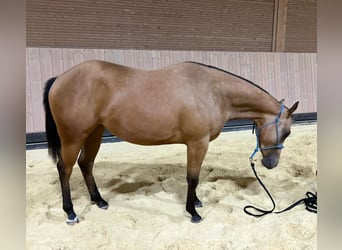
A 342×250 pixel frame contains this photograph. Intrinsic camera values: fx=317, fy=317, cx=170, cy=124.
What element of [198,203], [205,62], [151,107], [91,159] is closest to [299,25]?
[205,62]

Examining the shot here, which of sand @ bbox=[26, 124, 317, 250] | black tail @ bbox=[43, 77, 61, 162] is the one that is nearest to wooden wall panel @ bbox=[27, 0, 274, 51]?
sand @ bbox=[26, 124, 317, 250]

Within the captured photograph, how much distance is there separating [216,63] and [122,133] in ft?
9.23

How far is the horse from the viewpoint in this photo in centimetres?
178

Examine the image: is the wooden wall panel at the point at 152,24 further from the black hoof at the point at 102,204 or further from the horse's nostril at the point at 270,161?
the horse's nostril at the point at 270,161

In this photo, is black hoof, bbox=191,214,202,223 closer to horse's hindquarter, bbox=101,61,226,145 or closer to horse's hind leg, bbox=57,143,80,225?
horse's hindquarter, bbox=101,61,226,145

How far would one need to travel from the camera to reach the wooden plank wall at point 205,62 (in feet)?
11.5

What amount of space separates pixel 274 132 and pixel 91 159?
46.6 inches

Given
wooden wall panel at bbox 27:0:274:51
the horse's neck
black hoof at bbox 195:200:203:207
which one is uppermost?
wooden wall panel at bbox 27:0:274:51

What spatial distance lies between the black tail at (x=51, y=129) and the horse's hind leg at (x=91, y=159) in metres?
0.18

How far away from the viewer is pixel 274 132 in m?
1.95

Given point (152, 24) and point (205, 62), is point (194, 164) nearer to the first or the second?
point (205, 62)

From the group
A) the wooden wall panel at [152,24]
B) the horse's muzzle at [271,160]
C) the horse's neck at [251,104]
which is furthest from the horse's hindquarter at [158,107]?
the wooden wall panel at [152,24]

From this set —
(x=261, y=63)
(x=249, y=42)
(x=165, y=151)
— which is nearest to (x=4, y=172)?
(x=165, y=151)

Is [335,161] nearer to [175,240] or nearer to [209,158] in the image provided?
[175,240]
